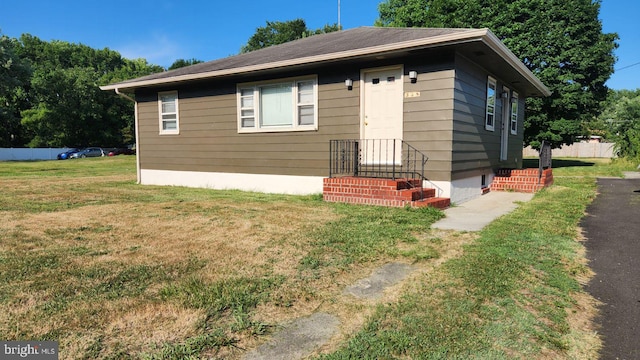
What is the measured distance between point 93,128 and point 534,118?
4305 centimetres

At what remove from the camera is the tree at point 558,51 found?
16.4 meters

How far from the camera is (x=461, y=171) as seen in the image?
7301 mm

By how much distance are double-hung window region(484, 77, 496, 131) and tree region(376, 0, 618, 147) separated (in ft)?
31.6

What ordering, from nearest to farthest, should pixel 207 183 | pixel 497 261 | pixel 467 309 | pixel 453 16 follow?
pixel 467 309 → pixel 497 261 → pixel 207 183 → pixel 453 16

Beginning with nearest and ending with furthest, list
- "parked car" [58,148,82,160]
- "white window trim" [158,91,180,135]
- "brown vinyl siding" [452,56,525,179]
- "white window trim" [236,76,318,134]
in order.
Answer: "brown vinyl siding" [452,56,525,179]
"white window trim" [236,76,318,134]
"white window trim" [158,91,180,135]
"parked car" [58,148,82,160]

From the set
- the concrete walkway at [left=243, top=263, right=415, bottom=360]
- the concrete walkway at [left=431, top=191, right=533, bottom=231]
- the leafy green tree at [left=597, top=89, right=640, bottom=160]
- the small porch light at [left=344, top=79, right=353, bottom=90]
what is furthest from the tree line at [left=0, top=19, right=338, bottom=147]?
the concrete walkway at [left=243, top=263, right=415, bottom=360]

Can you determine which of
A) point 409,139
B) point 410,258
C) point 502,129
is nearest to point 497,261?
point 410,258

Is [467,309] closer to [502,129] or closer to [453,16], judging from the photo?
[502,129]

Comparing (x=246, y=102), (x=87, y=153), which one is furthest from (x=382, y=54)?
(x=87, y=153)

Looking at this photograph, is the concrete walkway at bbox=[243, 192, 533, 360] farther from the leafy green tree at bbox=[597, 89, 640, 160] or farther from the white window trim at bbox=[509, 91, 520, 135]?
the leafy green tree at bbox=[597, 89, 640, 160]

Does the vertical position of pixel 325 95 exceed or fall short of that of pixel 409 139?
it exceeds it

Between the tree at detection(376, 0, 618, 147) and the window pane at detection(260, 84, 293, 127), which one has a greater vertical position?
the tree at detection(376, 0, 618, 147)

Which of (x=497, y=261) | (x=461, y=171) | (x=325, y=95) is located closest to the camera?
(x=497, y=261)

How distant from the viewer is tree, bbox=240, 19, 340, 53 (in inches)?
1703
